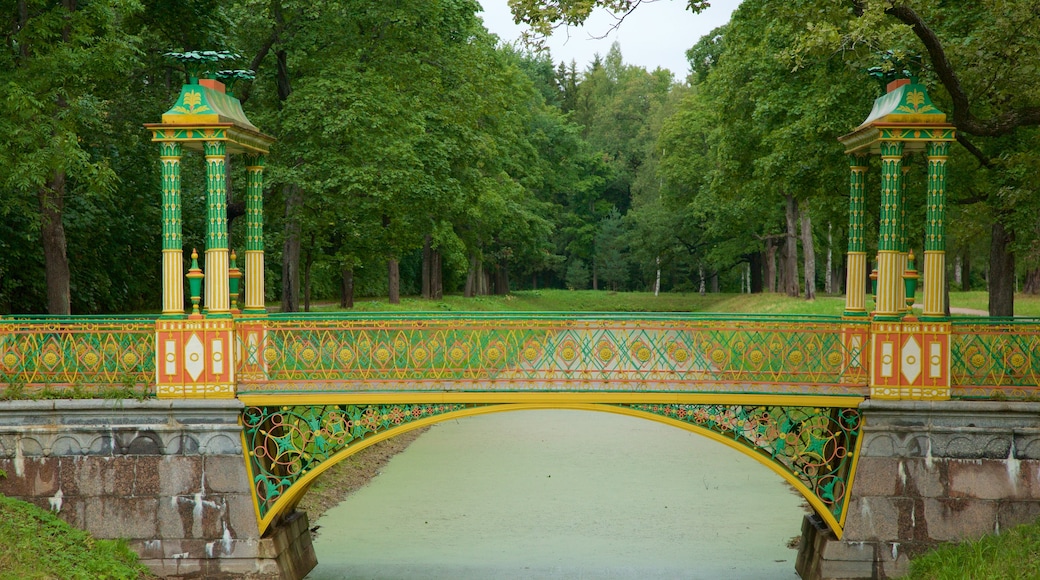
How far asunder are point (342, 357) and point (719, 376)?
402 centimetres

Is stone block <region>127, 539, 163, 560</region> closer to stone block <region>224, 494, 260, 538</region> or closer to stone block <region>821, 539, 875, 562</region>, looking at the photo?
stone block <region>224, 494, 260, 538</region>

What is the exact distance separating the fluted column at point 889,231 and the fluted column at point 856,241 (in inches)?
55.6

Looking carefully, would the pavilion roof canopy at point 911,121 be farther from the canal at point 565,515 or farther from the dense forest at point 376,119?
the canal at point 565,515

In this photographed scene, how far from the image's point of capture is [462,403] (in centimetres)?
1076

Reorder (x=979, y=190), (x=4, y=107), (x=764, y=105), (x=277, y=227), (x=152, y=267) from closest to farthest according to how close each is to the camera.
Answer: (x=4, y=107)
(x=979, y=190)
(x=764, y=105)
(x=277, y=227)
(x=152, y=267)

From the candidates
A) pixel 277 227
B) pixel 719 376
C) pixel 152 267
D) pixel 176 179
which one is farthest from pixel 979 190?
pixel 152 267

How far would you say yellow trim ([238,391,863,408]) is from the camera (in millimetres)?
10539

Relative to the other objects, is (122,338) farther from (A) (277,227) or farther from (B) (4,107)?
(A) (277,227)

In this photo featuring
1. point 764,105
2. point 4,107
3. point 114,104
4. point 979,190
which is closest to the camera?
point 4,107

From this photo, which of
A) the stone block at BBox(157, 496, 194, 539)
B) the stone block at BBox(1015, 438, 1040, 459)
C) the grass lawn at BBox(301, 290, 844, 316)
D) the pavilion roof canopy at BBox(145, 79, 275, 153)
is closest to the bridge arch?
the stone block at BBox(157, 496, 194, 539)

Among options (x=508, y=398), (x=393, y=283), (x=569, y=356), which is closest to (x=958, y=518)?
(x=569, y=356)

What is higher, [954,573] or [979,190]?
[979,190]

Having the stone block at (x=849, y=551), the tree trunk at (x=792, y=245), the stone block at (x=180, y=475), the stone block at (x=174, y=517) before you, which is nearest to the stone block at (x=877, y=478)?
the stone block at (x=849, y=551)

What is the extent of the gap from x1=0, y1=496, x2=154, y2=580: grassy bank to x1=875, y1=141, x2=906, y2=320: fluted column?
8.16m
